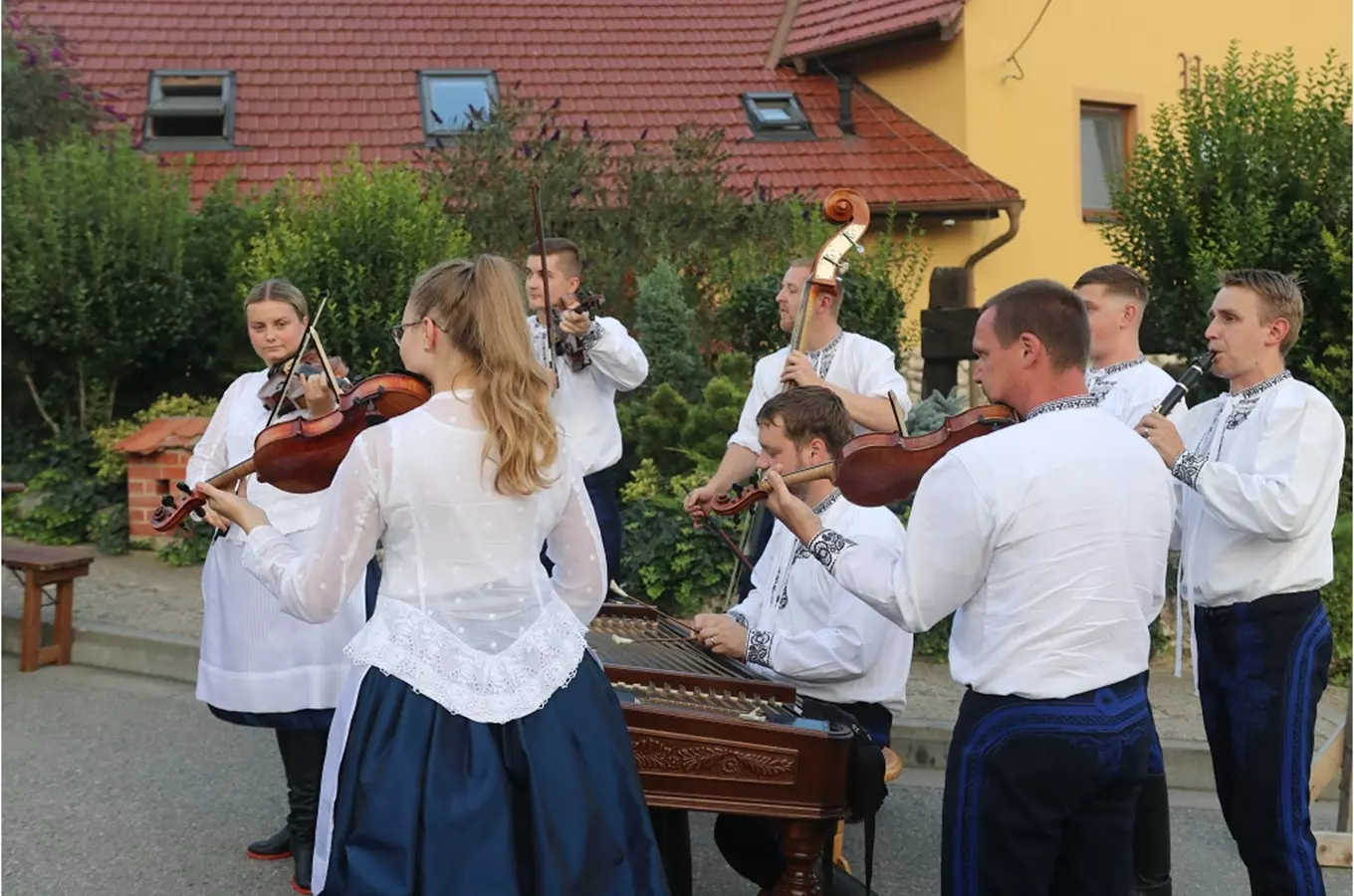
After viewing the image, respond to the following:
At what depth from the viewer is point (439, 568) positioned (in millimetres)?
2621

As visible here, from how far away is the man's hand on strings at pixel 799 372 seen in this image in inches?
181

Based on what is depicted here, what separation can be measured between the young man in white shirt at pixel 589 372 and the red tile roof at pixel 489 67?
7470mm

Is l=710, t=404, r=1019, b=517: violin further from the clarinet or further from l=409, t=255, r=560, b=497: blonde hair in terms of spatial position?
l=409, t=255, r=560, b=497: blonde hair

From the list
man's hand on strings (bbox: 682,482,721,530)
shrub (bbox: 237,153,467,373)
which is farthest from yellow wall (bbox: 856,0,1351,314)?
man's hand on strings (bbox: 682,482,721,530)

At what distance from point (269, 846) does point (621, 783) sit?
2233 millimetres

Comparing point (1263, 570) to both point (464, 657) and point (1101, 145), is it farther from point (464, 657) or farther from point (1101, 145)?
point (1101, 145)

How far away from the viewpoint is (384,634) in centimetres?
261

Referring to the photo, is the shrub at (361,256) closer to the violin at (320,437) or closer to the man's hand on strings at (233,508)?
the violin at (320,437)

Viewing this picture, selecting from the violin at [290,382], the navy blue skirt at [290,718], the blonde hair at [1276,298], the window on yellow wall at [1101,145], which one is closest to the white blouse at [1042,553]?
the blonde hair at [1276,298]

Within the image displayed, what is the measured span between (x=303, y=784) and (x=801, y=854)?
1.85 m

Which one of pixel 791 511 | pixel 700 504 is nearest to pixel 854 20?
pixel 700 504

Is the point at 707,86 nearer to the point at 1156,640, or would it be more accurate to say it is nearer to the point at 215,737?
the point at 1156,640

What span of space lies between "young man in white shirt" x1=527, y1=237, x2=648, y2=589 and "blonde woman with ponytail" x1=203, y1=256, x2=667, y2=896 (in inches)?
110

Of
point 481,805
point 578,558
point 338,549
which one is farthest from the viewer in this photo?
point 578,558
